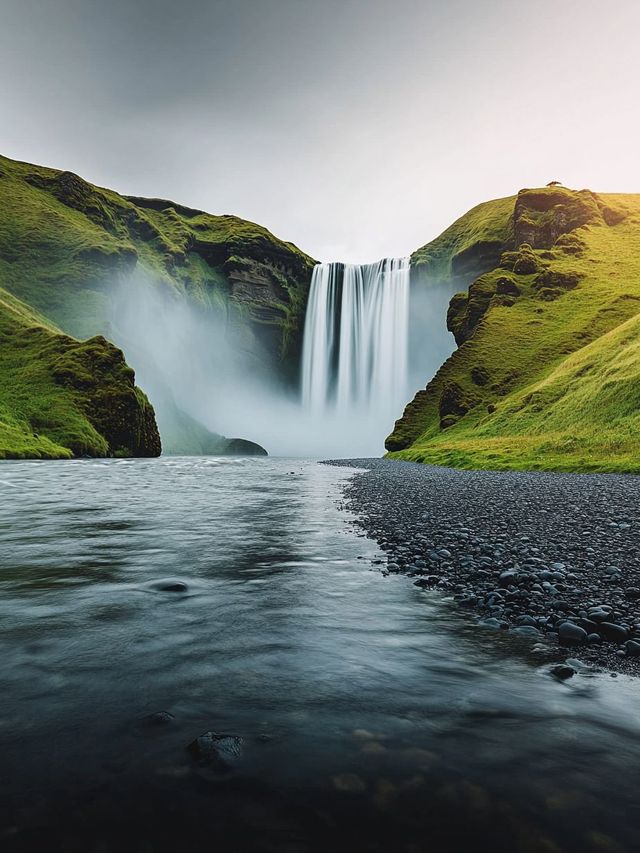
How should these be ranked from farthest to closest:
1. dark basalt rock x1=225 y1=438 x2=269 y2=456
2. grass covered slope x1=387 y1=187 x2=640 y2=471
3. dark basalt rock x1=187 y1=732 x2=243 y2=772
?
dark basalt rock x1=225 y1=438 x2=269 y2=456
grass covered slope x1=387 y1=187 x2=640 y2=471
dark basalt rock x1=187 y1=732 x2=243 y2=772

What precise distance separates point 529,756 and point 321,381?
170 metres

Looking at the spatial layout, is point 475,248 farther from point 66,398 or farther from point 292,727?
point 292,727

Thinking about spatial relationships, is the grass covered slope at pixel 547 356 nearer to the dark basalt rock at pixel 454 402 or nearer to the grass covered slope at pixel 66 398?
the dark basalt rock at pixel 454 402

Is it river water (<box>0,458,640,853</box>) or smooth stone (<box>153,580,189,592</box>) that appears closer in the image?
river water (<box>0,458,640,853</box>)

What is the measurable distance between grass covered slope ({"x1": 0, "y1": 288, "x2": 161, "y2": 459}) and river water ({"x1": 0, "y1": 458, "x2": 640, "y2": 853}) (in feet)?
243

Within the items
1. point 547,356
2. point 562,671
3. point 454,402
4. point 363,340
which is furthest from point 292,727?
point 363,340

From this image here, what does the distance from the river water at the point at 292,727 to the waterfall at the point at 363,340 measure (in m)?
148

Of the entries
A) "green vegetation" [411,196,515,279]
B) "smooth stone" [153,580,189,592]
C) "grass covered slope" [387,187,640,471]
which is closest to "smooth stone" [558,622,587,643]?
"smooth stone" [153,580,189,592]

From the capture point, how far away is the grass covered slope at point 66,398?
78625mm

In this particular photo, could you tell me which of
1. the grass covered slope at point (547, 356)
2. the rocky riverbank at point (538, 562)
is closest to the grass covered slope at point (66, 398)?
the grass covered slope at point (547, 356)

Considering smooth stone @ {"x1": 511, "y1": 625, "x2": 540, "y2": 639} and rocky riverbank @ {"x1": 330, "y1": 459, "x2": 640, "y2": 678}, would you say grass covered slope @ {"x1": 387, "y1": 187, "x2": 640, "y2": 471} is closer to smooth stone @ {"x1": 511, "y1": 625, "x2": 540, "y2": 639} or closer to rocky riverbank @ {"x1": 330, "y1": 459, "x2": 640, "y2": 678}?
rocky riverbank @ {"x1": 330, "y1": 459, "x2": 640, "y2": 678}

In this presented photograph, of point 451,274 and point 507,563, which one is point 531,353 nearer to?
point 507,563

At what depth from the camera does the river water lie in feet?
9.74

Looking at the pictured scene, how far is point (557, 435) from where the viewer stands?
144 feet
